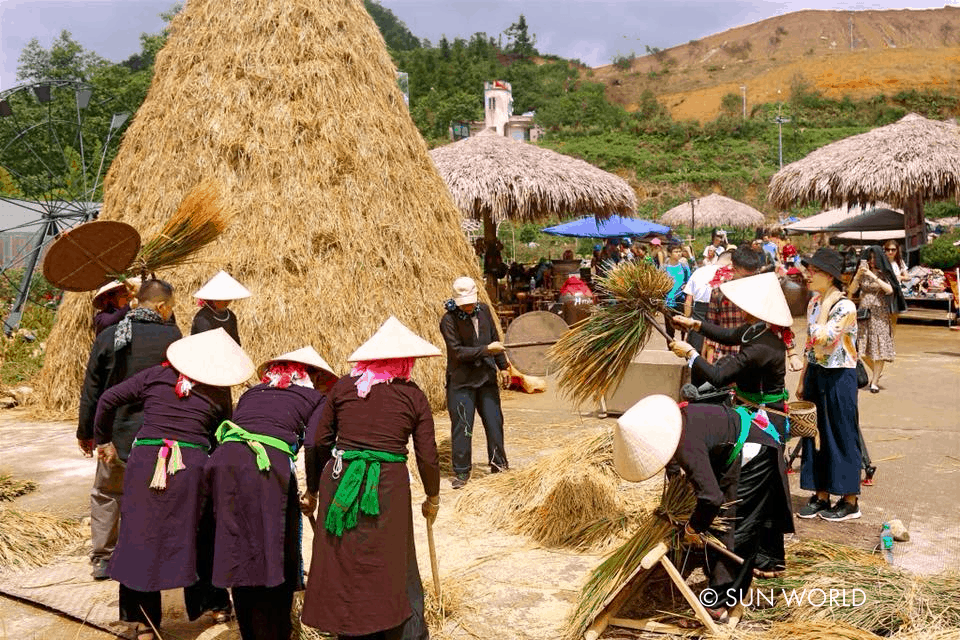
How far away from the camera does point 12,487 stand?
5992mm

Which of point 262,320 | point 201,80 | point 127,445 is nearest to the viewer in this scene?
point 127,445

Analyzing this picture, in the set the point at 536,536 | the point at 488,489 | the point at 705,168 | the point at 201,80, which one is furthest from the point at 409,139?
the point at 705,168

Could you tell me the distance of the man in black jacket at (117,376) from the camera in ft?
14.3

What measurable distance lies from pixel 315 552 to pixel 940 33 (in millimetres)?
120396

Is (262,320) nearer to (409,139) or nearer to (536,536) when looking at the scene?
(409,139)

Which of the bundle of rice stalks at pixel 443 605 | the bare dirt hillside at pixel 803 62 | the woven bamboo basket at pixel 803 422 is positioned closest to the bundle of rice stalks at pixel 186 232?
the bundle of rice stalks at pixel 443 605

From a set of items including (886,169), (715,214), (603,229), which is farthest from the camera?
(715,214)

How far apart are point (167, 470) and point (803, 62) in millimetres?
75879

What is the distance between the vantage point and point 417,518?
5.46 metres

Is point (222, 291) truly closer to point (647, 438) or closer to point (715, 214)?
point (647, 438)

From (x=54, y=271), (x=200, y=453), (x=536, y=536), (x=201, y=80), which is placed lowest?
(x=536, y=536)

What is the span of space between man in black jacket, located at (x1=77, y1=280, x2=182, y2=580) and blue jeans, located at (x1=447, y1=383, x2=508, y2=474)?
2243 mm

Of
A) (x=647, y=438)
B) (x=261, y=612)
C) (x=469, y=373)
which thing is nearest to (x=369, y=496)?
(x=261, y=612)

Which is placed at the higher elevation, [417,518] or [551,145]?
[551,145]
